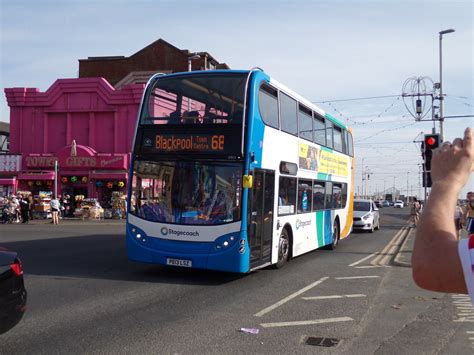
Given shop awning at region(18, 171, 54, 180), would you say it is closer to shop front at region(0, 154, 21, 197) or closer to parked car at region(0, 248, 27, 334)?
shop front at region(0, 154, 21, 197)

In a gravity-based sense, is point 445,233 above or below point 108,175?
below

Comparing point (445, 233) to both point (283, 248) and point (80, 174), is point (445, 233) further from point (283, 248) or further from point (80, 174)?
point (80, 174)

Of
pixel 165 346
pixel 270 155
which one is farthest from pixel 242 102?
pixel 165 346

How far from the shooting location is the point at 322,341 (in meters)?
5.74

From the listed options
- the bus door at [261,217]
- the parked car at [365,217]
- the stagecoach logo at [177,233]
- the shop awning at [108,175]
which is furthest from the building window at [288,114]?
the shop awning at [108,175]

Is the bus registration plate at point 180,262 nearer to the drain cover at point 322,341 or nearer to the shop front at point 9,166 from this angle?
the drain cover at point 322,341

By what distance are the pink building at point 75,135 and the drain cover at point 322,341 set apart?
28.1 m

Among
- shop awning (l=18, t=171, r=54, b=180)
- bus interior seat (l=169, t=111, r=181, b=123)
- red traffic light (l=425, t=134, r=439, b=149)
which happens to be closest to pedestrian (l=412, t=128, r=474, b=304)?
bus interior seat (l=169, t=111, r=181, b=123)

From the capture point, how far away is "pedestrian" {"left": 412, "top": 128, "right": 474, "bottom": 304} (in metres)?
1.79

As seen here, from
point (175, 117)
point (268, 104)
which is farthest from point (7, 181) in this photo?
point (268, 104)

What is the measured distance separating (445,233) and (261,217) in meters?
8.29

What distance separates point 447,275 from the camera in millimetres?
1795

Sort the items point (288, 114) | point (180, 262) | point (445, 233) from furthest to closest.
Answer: point (288, 114), point (180, 262), point (445, 233)

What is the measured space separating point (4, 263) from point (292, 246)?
7.56 metres
